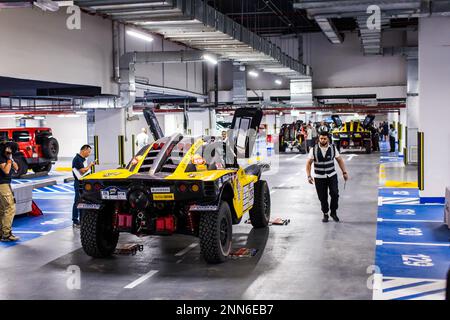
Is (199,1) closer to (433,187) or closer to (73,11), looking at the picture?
(73,11)

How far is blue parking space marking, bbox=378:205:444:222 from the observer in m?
11.6

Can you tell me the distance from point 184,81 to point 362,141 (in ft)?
40.8

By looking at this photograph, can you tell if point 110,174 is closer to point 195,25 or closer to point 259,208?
point 259,208

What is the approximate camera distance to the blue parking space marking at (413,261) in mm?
7438

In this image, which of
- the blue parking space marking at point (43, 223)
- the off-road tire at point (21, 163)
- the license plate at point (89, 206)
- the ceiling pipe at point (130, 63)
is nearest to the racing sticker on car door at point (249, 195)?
the license plate at point (89, 206)

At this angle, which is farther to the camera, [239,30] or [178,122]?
[178,122]

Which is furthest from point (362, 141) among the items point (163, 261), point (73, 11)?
point (163, 261)

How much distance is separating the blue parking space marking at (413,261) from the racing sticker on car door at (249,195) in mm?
2137

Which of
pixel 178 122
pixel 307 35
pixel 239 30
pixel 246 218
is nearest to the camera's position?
pixel 246 218

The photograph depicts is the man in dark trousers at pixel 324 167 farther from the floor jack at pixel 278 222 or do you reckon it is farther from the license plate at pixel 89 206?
the license plate at pixel 89 206

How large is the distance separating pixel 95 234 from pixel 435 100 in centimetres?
833

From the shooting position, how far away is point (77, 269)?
792cm

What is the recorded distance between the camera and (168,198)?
7754 millimetres

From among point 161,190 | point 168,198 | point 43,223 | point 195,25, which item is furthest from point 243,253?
point 195,25
